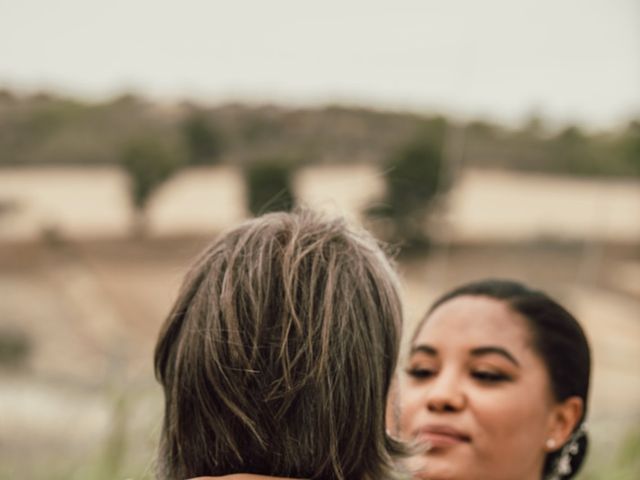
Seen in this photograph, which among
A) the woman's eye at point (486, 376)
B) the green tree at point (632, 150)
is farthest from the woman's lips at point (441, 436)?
the green tree at point (632, 150)

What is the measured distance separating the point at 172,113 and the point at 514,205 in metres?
9.42

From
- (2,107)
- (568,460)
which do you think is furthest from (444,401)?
(2,107)

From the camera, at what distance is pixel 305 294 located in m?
1.91

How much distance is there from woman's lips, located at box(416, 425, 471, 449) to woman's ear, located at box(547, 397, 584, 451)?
370 millimetres

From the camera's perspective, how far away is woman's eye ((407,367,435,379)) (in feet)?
10.1

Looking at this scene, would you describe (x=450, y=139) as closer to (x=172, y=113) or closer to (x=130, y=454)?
(x=172, y=113)

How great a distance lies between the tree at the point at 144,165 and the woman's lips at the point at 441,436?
846 inches

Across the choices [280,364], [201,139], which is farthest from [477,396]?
[201,139]

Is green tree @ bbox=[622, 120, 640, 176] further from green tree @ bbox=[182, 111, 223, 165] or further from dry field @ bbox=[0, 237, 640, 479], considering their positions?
green tree @ bbox=[182, 111, 223, 165]

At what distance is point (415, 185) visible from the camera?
2080cm

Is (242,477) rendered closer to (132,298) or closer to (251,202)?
(251,202)

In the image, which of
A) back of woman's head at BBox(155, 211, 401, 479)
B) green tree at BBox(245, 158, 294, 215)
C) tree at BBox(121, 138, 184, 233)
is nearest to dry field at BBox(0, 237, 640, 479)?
tree at BBox(121, 138, 184, 233)

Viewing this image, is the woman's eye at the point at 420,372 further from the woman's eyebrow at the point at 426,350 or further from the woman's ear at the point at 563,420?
the woman's ear at the point at 563,420

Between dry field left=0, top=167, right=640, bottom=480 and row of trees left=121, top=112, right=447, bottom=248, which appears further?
row of trees left=121, top=112, right=447, bottom=248
